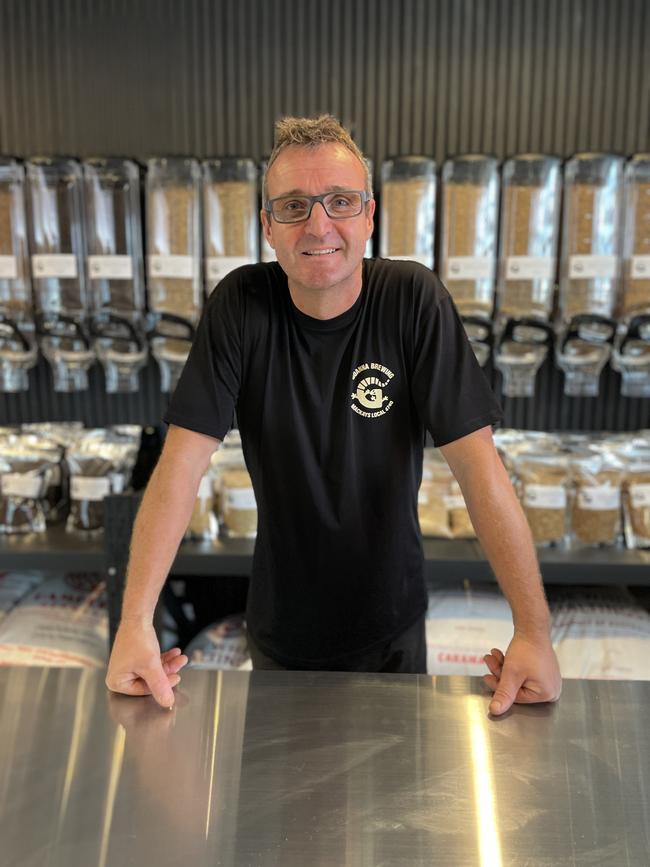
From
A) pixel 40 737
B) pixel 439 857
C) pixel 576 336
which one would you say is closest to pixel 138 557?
Result: pixel 40 737

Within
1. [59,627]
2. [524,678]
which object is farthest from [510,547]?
[59,627]

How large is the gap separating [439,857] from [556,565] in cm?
116

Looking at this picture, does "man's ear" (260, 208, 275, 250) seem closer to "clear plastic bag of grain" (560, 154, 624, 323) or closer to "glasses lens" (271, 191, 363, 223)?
"glasses lens" (271, 191, 363, 223)

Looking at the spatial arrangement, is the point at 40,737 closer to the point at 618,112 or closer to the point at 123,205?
the point at 123,205

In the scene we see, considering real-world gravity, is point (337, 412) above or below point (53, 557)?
above

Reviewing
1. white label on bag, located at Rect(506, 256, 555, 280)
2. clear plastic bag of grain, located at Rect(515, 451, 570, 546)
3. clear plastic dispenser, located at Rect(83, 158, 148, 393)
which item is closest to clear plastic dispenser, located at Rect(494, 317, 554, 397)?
white label on bag, located at Rect(506, 256, 555, 280)

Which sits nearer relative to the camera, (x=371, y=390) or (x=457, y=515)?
(x=371, y=390)

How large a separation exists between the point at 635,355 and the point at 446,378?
33.9 inches

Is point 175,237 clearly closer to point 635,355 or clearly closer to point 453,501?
point 453,501

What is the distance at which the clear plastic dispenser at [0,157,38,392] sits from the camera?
187 centimetres

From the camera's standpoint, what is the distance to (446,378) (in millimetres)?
1209

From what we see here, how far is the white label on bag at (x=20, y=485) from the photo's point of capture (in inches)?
77.9

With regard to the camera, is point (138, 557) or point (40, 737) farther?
point (138, 557)

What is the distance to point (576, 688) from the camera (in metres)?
1.01
